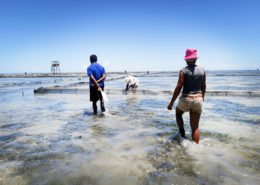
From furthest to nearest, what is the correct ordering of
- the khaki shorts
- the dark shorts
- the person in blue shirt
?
the dark shorts < the person in blue shirt < the khaki shorts

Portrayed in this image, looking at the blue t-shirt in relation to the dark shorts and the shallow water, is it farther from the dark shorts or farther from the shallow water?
the shallow water

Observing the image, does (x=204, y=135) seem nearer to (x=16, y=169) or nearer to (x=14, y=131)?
(x=16, y=169)

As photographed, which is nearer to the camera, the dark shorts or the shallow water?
the shallow water

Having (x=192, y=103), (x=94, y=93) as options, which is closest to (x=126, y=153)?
(x=192, y=103)

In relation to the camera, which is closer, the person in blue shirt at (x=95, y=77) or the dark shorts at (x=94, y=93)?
the person in blue shirt at (x=95, y=77)

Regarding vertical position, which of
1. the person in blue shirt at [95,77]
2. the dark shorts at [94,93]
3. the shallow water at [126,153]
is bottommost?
the shallow water at [126,153]

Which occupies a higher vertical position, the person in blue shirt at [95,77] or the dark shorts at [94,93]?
the person in blue shirt at [95,77]

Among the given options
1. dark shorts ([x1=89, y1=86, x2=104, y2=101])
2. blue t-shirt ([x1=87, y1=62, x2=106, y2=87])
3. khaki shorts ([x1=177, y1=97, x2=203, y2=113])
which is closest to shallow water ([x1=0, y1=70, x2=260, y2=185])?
khaki shorts ([x1=177, y1=97, x2=203, y2=113])

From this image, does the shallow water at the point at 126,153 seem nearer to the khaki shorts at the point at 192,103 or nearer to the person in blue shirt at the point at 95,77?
the khaki shorts at the point at 192,103

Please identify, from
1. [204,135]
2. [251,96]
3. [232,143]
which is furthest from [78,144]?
[251,96]

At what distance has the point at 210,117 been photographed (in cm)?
731

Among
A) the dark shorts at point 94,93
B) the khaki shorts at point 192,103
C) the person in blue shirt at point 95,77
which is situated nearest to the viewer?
the khaki shorts at point 192,103

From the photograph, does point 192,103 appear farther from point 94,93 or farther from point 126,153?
point 94,93

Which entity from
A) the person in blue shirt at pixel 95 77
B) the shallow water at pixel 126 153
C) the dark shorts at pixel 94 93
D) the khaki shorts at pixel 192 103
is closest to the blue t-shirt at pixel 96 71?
the person in blue shirt at pixel 95 77
